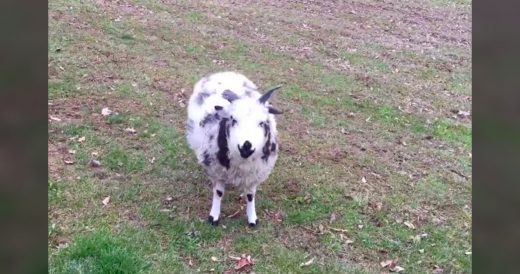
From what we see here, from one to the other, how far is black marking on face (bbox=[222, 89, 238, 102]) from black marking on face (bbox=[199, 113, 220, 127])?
0.17 metres

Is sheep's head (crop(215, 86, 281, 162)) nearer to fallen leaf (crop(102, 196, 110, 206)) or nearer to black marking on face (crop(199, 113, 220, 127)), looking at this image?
black marking on face (crop(199, 113, 220, 127))

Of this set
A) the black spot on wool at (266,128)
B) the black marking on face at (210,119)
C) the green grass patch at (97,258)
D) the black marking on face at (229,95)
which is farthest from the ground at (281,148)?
the black marking on face at (229,95)

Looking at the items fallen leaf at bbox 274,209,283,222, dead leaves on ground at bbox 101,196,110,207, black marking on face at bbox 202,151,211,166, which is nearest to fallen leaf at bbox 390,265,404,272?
fallen leaf at bbox 274,209,283,222

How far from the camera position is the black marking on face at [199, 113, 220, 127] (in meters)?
4.46

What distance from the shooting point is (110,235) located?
169 inches

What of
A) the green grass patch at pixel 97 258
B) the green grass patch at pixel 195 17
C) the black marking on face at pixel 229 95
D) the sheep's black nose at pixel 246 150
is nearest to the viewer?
the green grass patch at pixel 97 258

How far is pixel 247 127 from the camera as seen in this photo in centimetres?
402

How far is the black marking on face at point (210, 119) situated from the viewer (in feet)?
14.6

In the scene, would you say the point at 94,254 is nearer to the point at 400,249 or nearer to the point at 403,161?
the point at 400,249

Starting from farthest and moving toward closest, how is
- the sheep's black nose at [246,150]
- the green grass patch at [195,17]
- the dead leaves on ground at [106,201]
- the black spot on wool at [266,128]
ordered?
the green grass patch at [195,17] → the dead leaves on ground at [106,201] → the black spot on wool at [266,128] → the sheep's black nose at [246,150]

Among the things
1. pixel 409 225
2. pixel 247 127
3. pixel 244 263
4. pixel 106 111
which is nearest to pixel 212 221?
pixel 244 263

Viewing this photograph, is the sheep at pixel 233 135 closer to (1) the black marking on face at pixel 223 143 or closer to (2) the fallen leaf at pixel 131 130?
(1) the black marking on face at pixel 223 143

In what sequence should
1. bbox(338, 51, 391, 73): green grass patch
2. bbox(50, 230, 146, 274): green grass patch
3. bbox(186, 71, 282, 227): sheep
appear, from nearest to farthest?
bbox(50, 230, 146, 274): green grass patch < bbox(186, 71, 282, 227): sheep < bbox(338, 51, 391, 73): green grass patch

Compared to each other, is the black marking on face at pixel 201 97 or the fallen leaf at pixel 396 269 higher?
the black marking on face at pixel 201 97
